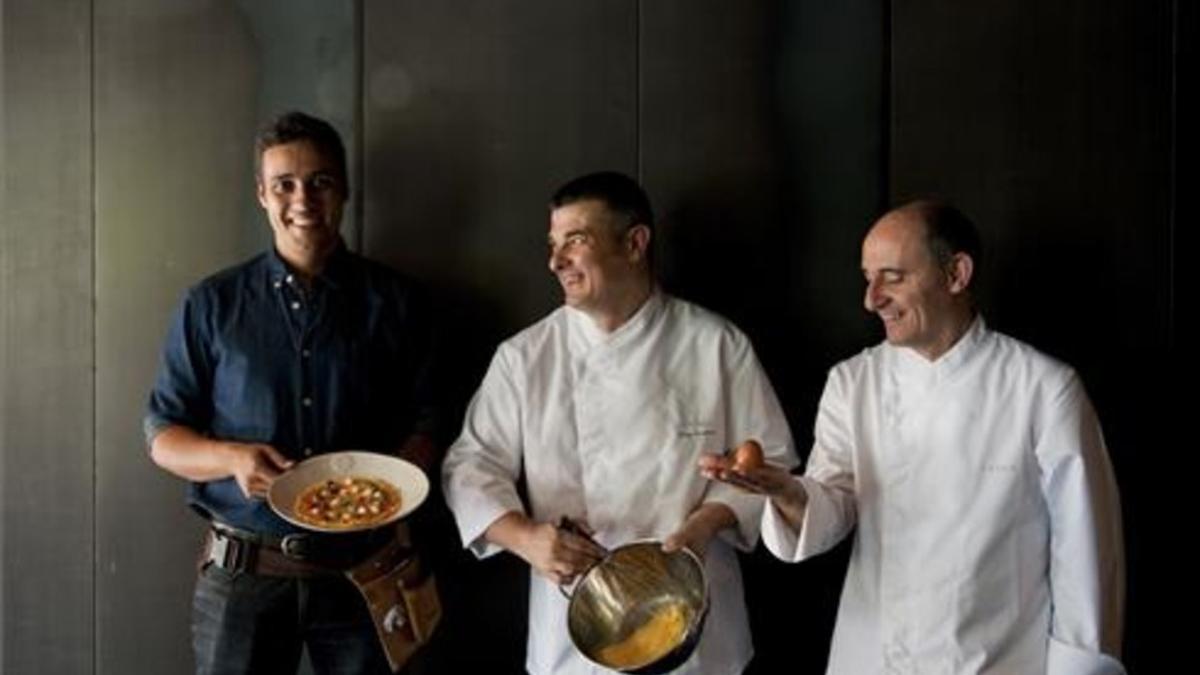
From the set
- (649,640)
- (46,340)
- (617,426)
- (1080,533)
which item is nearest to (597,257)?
(617,426)

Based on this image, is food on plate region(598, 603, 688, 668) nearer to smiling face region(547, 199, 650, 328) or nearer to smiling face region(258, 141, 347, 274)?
smiling face region(547, 199, 650, 328)

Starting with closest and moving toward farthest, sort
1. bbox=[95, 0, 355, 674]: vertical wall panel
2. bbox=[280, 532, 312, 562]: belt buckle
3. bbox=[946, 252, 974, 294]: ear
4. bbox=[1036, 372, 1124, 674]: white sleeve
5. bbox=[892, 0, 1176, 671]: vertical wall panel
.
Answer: bbox=[1036, 372, 1124, 674]: white sleeve, bbox=[946, 252, 974, 294]: ear, bbox=[280, 532, 312, 562]: belt buckle, bbox=[892, 0, 1176, 671]: vertical wall panel, bbox=[95, 0, 355, 674]: vertical wall panel

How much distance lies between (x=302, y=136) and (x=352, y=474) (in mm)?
549

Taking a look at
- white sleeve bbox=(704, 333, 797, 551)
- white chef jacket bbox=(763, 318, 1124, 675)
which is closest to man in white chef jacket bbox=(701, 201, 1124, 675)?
white chef jacket bbox=(763, 318, 1124, 675)

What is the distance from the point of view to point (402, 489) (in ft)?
5.47

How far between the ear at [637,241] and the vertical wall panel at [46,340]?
1.13 metres

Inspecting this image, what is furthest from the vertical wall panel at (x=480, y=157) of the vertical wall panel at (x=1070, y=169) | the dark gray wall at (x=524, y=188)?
the vertical wall panel at (x=1070, y=169)

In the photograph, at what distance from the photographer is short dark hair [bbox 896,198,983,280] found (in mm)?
1533

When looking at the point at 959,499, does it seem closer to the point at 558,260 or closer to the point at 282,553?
the point at 558,260

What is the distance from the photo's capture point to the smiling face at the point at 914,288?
5.02 feet

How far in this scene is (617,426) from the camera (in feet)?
5.66

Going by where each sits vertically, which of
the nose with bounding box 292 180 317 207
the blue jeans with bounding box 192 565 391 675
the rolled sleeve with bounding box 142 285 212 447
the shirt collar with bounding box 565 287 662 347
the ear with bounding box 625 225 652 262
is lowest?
the blue jeans with bounding box 192 565 391 675

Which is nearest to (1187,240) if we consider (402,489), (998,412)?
(998,412)

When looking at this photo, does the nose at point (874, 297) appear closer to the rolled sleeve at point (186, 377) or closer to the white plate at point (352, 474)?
the white plate at point (352, 474)
